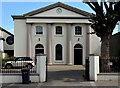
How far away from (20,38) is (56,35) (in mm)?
5574

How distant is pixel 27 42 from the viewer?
85.5ft

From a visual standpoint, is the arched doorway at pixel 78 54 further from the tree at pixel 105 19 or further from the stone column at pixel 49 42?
the tree at pixel 105 19

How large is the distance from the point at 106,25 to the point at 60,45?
14.2 m

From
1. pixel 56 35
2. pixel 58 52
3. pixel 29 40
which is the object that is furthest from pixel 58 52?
pixel 29 40

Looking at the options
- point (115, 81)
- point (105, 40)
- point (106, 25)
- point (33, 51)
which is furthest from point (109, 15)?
point (33, 51)

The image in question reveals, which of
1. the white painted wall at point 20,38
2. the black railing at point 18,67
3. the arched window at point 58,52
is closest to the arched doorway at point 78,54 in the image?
the arched window at point 58,52

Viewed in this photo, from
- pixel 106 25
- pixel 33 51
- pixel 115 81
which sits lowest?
pixel 115 81

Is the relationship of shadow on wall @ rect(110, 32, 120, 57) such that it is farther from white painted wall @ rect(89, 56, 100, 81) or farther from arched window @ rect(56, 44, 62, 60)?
white painted wall @ rect(89, 56, 100, 81)

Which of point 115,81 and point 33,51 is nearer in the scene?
point 115,81

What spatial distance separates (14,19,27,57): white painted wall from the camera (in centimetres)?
2631

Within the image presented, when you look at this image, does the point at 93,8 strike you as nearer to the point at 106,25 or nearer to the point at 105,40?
the point at 106,25

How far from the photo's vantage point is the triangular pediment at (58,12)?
2617 centimetres

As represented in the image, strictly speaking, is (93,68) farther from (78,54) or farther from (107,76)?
(78,54)

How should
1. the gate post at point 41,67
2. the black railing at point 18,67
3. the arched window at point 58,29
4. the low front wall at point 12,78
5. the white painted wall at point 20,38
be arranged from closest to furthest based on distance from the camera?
the low front wall at point 12,78 → the gate post at point 41,67 → the black railing at point 18,67 → the white painted wall at point 20,38 → the arched window at point 58,29
